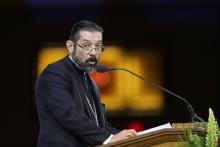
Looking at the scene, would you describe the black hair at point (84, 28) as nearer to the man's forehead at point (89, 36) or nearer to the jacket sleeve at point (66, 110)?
the man's forehead at point (89, 36)

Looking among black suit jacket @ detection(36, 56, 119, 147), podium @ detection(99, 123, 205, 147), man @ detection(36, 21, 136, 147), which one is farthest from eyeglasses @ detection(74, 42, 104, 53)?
podium @ detection(99, 123, 205, 147)

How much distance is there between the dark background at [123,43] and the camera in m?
8.89

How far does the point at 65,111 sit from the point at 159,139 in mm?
595

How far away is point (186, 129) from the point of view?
3549 millimetres

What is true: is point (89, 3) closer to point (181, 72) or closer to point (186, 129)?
point (181, 72)

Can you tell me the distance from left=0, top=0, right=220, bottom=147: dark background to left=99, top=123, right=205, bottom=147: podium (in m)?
5.32

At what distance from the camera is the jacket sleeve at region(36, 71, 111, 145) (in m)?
3.89

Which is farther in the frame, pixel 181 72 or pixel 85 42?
pixel 181 72

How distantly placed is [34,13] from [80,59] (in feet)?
15.8

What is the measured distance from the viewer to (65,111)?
154 inches

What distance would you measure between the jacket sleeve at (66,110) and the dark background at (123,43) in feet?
15.8

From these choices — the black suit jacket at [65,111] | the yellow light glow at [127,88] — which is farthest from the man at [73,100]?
the yellow light glow at [127,88]

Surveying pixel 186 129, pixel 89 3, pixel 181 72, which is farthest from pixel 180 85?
pixel 186 129

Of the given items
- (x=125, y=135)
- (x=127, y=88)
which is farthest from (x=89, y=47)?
(x=127, y=88)
